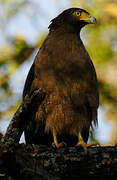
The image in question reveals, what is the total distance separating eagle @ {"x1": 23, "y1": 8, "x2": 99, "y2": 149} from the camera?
→ 5039 millimetres

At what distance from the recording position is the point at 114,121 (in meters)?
9.28

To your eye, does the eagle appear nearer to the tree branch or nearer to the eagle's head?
the eagle's head

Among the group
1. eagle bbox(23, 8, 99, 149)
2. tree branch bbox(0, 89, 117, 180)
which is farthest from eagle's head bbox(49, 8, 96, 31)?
tree branch bbox(0, 89, 117, 180)

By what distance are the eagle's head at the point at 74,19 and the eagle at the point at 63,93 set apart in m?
0.45

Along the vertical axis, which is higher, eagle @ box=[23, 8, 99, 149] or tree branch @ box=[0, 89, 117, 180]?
eagle @ box=[23, 8, 99, 149]

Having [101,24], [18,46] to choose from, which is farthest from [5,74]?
[101,24]

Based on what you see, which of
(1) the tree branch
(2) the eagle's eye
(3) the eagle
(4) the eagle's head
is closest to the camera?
(1) the tree branch

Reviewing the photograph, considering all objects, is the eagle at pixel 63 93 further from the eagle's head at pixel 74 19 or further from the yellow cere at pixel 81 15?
the yellow cere at pixel 81 15

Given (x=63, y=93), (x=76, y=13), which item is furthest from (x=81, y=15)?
(x=63, y=93)

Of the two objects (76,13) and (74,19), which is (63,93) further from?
(76,13)

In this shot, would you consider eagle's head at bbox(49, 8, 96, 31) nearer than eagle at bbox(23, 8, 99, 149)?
No

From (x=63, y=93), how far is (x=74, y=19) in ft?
4.79

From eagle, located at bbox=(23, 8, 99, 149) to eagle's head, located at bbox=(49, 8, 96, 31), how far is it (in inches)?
17.7

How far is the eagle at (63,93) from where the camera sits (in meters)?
5.04
